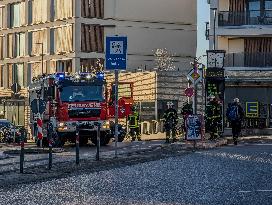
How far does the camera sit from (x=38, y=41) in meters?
82.7

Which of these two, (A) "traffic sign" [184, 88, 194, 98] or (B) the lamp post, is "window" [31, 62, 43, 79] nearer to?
(B) the lamp post

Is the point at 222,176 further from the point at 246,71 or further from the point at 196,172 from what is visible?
the point at 246,71

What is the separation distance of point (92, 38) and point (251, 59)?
75.9 ft

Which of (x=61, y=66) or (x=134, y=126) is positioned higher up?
(x=61, y=66)

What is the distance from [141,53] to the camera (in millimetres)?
80500

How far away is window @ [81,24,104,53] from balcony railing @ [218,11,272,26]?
21.2 m

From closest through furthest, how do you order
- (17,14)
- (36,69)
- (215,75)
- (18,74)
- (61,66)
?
(215,75)
(61,66)
(36,69)
(18,74)
(17,14)

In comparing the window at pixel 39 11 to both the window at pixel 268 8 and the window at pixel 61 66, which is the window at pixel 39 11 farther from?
the window at pixel 268 8

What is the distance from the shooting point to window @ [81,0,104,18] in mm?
77875

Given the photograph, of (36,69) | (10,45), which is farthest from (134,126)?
(10,45)

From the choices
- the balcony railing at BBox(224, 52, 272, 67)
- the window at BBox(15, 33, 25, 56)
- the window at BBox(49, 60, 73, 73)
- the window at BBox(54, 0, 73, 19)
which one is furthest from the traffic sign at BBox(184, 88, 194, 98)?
the window at BBox(15, 33, 25, 56)

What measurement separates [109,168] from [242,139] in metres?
17.2

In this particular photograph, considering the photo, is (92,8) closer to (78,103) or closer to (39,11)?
(39,11)

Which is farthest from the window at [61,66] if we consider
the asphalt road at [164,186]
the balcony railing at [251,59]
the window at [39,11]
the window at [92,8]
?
the asphalt road at [164,186]
